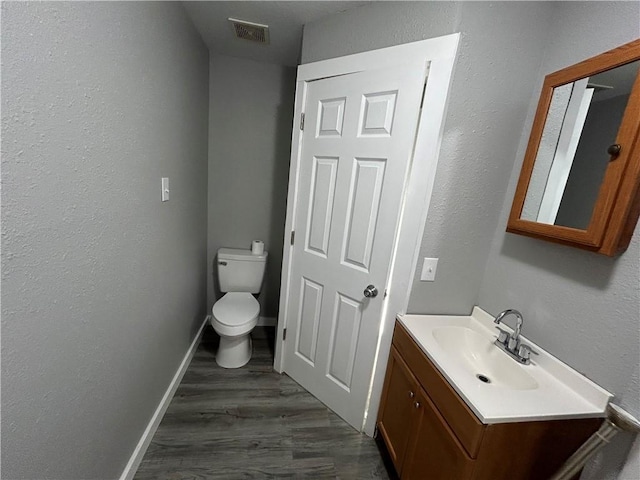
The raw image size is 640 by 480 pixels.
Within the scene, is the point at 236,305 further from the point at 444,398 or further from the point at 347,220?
the point at 444,398

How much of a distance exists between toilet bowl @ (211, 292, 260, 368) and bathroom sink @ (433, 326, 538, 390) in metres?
1.26

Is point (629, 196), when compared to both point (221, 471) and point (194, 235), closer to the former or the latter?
point (221, 471)

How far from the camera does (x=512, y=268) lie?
1.21 m

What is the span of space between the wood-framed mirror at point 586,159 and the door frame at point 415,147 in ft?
1.30

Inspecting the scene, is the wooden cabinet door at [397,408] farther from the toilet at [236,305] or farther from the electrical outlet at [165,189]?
the electrical outlet at [165,189]

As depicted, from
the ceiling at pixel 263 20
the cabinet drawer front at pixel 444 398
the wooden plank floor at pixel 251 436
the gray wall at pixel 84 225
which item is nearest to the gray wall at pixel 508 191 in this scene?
the ceiling at pixel 263 20

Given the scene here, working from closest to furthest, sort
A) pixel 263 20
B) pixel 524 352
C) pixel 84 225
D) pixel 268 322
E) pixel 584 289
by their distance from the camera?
pixel 84 225 < pixel 584 289 < pixel 524 352 < pixel 263 20 < pixel 268 322

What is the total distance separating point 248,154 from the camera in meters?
2.21

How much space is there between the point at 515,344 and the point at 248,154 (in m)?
2.17

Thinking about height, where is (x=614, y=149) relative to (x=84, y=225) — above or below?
above

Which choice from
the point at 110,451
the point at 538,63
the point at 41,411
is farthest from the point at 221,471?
the point at 538,63

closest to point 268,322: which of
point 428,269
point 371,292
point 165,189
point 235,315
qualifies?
point 235,315

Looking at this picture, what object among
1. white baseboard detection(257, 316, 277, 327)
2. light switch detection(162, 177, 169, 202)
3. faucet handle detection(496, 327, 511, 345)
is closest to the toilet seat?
white baseboard detection(257, 316, 277, 327)

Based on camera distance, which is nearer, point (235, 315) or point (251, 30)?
point (251, 30)
